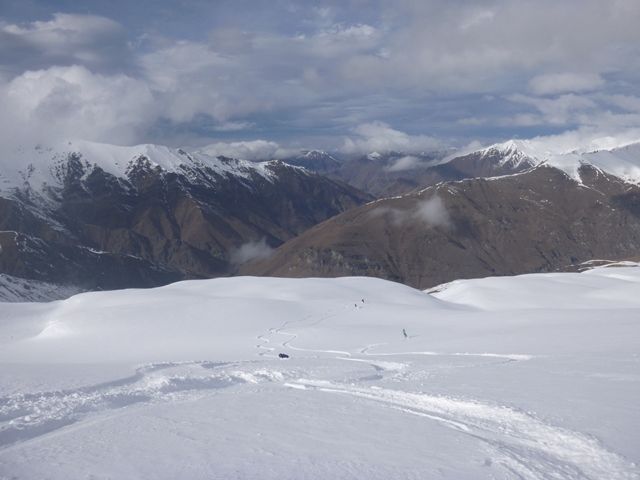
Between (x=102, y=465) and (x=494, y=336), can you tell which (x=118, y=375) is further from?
(x=494, y=336)

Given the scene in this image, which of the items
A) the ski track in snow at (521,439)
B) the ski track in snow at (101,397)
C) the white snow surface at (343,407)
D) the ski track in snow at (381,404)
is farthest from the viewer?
the ski track in snow at (101,397)

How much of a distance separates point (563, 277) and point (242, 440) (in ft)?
264

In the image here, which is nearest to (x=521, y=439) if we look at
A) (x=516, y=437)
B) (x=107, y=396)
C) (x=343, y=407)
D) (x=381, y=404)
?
(x=516, y=437)

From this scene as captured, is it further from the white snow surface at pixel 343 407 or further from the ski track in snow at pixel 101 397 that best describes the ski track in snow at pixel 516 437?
the ski track in snow at pixel 101 397

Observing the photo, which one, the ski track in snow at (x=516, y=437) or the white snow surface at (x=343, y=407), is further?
the white snow surface at (x=343, y=407)

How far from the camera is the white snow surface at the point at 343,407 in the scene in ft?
31.8

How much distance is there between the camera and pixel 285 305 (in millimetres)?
45188

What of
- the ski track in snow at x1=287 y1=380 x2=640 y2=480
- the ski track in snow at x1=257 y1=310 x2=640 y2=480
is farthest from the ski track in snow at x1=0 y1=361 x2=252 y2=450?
the ski track in snow at x1=287 y1=380 x2=640 y2=480

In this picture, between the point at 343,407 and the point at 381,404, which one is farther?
the point at 381,404

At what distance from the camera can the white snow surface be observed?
31.8 feet

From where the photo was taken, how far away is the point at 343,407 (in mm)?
13891

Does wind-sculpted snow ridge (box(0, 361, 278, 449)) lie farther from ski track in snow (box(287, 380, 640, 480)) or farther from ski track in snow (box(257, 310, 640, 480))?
ski track in snow (box(287, 380, 640, 480))

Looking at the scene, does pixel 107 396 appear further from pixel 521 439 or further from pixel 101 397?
pixel 521 439

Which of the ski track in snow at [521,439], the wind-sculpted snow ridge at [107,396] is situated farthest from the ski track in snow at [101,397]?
the ski track in snow at [521,439]
